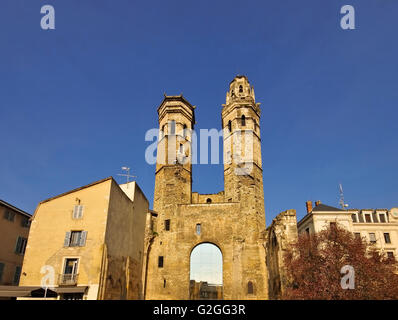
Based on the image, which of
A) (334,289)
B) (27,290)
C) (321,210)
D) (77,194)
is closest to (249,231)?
(321,210)

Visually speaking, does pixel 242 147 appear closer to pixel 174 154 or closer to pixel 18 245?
pixel 174 154

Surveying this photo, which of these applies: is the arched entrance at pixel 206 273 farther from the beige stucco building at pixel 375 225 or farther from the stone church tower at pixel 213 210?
the beige stucco building at pixel 375 225

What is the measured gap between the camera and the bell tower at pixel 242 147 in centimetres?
3150

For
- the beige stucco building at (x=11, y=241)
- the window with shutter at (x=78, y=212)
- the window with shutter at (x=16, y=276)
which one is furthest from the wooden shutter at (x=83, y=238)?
the window with shutter at (x=16, y=276)

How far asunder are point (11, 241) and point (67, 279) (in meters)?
8.60

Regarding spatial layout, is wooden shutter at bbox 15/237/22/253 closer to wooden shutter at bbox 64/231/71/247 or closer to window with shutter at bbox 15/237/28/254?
window with shutter at bbox 15/237/28/254

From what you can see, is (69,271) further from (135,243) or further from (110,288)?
(135,243)

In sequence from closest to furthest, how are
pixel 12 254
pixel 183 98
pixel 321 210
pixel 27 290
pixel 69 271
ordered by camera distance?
pixel 27 290 < pixel 69 271 < pixel 12 254 < pixel 321 210 < pixel 183 98

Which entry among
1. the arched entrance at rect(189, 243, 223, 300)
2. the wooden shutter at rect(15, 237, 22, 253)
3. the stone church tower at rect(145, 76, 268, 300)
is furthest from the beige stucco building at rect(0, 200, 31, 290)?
the arched entrance at rect(189, 243, 223, 300)

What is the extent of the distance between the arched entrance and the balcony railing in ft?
42.2

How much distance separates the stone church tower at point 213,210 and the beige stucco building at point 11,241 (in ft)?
36.6

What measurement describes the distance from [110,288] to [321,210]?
73.8 feet
